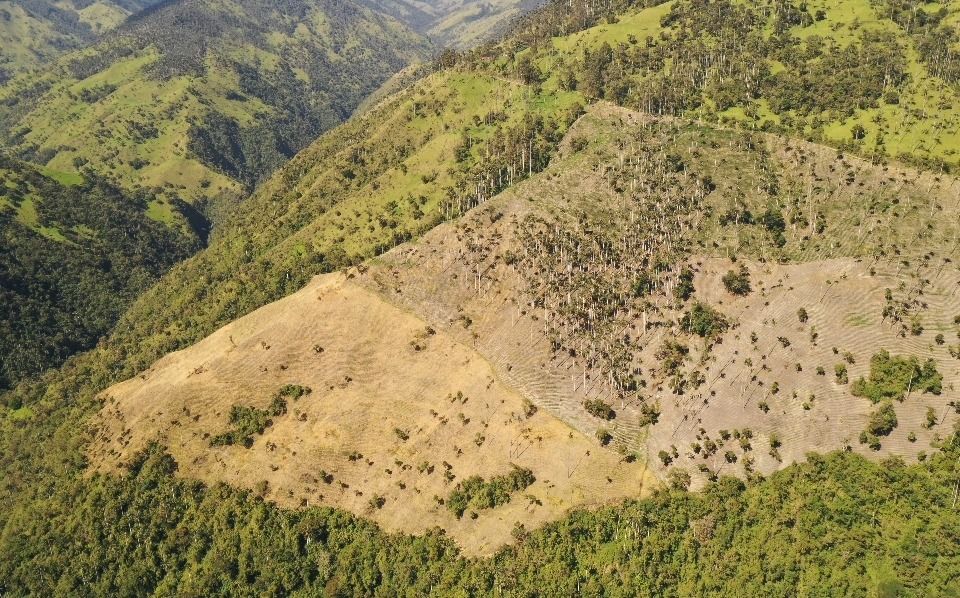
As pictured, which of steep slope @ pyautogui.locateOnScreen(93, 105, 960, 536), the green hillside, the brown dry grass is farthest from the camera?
the green hillside

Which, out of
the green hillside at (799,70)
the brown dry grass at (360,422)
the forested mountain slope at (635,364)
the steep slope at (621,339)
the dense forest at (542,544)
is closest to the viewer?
the dense forest at (542,544)

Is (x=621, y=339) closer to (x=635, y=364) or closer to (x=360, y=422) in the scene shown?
(x=635, y=364)

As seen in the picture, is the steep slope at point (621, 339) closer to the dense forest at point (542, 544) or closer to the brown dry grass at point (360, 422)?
the brown dry grass at point (360, 422)

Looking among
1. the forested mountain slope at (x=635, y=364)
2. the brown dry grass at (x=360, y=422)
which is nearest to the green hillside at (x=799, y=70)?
the forested mountain slope at (x=635, y=364)

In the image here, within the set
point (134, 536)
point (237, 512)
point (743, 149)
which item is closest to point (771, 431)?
point (743, 149)

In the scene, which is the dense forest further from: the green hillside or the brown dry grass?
the green hillside

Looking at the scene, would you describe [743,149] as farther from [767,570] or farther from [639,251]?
[767,570]

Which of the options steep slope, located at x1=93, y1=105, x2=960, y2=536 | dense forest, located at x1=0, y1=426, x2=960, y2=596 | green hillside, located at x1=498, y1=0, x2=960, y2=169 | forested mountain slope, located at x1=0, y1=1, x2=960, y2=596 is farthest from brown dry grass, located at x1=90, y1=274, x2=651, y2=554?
green hillside, located at x1=498, y1=0, x2=960, y2=169

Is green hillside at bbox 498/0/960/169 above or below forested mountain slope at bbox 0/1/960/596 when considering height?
above

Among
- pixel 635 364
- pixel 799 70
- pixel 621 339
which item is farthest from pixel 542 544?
pixel 799 70
